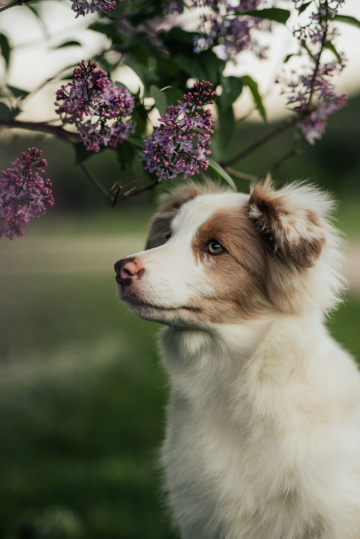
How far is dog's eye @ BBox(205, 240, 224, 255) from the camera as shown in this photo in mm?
2012

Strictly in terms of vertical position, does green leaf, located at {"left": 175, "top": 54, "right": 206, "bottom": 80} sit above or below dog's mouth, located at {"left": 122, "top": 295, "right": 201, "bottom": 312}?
above

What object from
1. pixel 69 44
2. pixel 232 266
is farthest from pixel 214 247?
pixel 69 44

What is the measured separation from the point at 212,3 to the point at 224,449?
1983mm

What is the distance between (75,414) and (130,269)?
11.1 ft

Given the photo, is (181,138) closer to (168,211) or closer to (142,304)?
(142,304)

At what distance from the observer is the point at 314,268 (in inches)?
79.4

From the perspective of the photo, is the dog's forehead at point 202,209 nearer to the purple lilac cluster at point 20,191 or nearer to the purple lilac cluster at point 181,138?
the purple lilac cluster at point 181,138

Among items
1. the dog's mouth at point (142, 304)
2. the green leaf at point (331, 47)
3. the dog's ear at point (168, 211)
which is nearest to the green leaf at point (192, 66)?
the green leaf at point (331, 47)

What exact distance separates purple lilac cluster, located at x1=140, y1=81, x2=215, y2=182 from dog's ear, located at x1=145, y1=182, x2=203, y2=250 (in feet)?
2.84

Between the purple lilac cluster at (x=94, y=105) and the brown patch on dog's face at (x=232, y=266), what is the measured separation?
562 millimetres

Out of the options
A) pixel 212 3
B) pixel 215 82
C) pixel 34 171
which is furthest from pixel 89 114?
pixel 212 3

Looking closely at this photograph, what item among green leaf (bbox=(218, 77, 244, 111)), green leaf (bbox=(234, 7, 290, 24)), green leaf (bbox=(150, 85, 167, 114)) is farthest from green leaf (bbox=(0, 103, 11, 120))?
green leaf (bbox=(234, 7, 290, 24))

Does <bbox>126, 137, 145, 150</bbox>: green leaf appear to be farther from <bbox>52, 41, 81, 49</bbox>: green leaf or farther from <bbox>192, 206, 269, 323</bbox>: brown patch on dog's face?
<bbox>52, 41, 81, 49</bbox>: green leaf

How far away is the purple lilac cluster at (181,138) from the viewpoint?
1595mm
